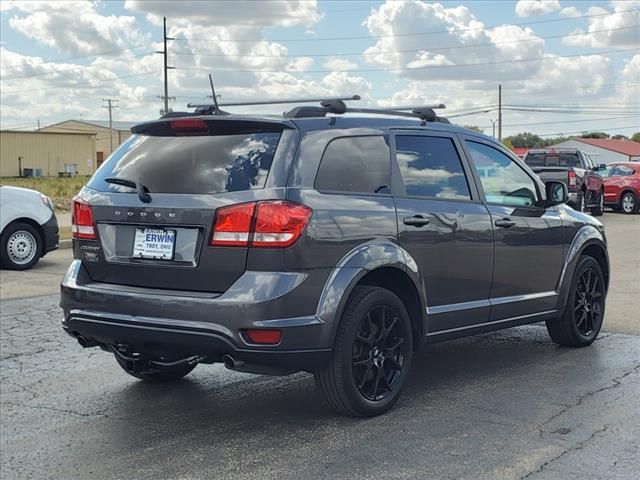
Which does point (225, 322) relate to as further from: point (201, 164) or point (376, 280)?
point (376, 280)

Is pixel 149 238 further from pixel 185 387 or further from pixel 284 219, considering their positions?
pixel 185 387

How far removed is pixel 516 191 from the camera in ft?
21.3

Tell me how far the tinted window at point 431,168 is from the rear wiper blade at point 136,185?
1.64 meters

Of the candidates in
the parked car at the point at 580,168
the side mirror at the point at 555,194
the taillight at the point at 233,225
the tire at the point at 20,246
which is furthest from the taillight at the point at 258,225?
the parked car at the point at 580,168

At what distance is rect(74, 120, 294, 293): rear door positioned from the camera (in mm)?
4707

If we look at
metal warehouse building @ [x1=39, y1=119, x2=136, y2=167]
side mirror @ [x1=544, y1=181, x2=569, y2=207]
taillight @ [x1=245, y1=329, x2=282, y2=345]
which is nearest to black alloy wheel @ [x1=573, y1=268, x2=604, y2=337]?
side mirror @ [x1=544, y1=181, x2=569, y2=207]

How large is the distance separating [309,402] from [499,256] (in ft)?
5.65

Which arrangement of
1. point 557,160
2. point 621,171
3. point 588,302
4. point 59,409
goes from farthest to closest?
1. point 621,171
2. point 557,160
3. point 588,302
4. point 59,409

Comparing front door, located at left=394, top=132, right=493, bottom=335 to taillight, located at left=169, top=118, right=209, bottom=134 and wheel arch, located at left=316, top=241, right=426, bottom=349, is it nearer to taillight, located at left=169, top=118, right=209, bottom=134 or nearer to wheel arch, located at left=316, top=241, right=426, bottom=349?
wheel arch, located at left=316, top=241, right=426, bottom=349

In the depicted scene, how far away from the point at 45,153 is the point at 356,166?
82397mm

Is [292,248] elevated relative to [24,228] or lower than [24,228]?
elevated

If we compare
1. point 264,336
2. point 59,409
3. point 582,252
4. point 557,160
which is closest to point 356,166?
point 264,336

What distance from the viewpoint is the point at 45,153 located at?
82750 mm

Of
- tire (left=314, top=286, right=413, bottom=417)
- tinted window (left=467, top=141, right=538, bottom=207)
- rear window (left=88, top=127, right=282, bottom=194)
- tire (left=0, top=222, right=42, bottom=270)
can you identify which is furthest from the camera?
tire (left=0, top=222, right=42, bottom=270)
